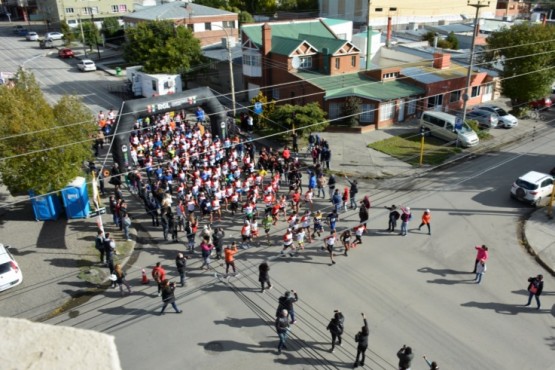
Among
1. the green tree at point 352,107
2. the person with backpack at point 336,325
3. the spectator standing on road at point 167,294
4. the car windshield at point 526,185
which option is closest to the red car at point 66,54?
the green tree at point 352,107

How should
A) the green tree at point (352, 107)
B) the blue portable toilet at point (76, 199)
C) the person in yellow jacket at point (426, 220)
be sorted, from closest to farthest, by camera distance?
the person in yellow jacket at point (426, 220), the blue portable toilet at point (76, 199), the green tree at point (352, 107)

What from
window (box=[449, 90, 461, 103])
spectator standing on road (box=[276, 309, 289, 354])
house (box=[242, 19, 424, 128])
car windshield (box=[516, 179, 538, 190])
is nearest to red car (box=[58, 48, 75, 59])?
house (box=[242, 19, 424, 128])

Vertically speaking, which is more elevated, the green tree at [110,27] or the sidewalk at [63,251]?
the green tree at [110,27]

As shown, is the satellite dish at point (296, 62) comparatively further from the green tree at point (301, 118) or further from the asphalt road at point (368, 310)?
the asphalt road at point (368, 310)

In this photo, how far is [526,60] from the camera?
114 ft

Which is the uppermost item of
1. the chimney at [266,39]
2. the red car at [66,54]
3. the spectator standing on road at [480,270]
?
the chimney at [266,39]

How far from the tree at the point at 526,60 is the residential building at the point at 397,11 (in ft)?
124

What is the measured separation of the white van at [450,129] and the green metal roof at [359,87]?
10.5 feet

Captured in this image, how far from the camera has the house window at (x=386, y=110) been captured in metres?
34.5

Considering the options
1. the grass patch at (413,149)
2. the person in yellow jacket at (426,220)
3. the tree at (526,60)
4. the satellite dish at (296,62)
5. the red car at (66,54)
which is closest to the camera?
the person in yellow jacket at (426,220)

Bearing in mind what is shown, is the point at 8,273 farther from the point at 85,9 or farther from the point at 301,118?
the point at 85,9

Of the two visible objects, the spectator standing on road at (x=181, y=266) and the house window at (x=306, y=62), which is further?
the house window at (x=306, y=62)

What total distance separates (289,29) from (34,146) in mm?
29987

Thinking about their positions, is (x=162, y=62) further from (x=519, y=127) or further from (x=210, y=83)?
(x=519, y=127)
